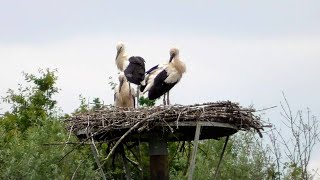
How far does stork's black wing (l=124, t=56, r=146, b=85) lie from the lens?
53.5 feet

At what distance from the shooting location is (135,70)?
1641cm

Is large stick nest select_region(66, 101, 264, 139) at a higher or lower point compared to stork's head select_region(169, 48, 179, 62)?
lower

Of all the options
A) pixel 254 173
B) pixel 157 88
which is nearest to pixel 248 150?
pixel 254 173

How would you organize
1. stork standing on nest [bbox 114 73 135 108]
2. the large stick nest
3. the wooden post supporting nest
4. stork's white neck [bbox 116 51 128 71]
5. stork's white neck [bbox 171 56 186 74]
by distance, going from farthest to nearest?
stork's white neck [bbox 116 51 128 71], stork standing on nest [bbox 114 73 135 108], stork's white neck [bbox 171 56 186 74], the wooden post supporting nest, the large stick nest

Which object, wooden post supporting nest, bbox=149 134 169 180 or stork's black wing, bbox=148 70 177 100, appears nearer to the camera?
wooden post supporting nest, bbox=149 134 169 180

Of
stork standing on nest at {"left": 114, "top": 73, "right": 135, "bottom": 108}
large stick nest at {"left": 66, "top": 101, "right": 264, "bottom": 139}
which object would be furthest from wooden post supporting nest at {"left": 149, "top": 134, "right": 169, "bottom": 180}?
stork standing on nest at {"left": 114, "top": 73, "right": 135, "bottom": 108}

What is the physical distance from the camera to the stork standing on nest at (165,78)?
51.5 ft

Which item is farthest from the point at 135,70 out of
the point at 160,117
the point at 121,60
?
the point at 160,117

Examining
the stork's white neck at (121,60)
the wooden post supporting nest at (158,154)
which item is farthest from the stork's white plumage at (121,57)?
the wooden post supporting nest at (158,154)

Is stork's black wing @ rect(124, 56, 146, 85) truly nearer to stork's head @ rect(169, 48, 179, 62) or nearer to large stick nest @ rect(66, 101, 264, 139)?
stork's head @ rect(169, 48, 179, 62)

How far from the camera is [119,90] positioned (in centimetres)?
1725

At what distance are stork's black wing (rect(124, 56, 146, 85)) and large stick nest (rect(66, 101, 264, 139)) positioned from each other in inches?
89.8

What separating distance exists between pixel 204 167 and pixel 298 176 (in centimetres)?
184

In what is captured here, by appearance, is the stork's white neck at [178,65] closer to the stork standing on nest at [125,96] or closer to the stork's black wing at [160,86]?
the stork's black wing at [160,86]
